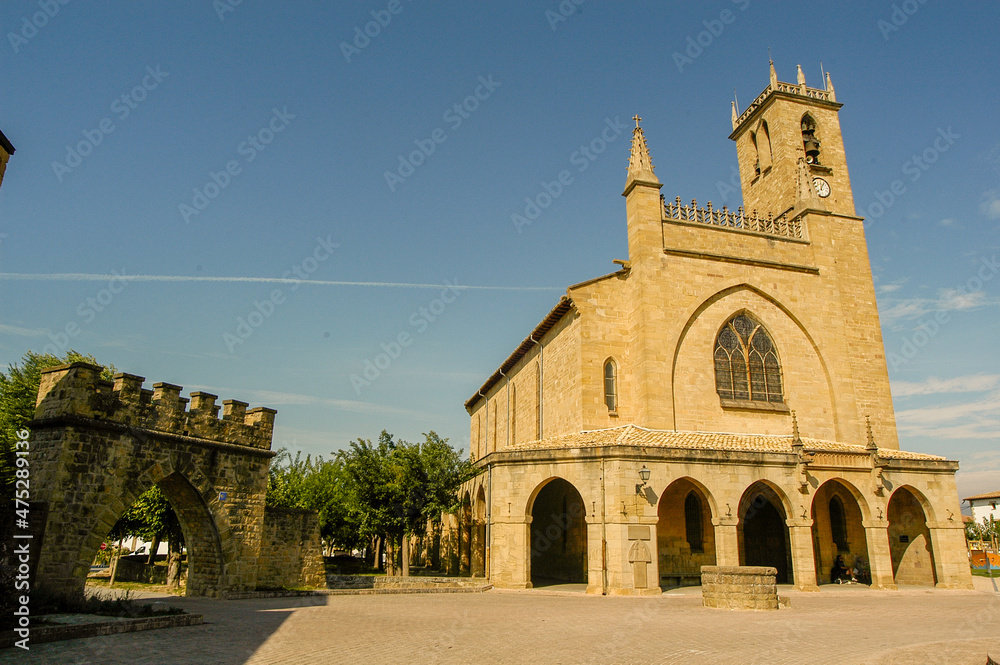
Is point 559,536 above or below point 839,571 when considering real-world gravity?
above

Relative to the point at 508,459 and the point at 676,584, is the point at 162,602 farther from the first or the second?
the point at 676,584

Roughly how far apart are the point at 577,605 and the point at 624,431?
24.9ft

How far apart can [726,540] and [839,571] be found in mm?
6685

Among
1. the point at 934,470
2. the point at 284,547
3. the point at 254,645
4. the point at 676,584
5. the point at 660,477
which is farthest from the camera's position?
the point at 934,470

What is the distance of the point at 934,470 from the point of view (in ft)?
72.5

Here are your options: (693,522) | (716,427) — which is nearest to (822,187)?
(716,427)

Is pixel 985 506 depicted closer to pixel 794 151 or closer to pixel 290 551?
pixel 794 151

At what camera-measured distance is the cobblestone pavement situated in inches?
324

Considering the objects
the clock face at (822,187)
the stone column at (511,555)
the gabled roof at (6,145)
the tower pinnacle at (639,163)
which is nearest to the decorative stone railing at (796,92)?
the clock face at (822,187)

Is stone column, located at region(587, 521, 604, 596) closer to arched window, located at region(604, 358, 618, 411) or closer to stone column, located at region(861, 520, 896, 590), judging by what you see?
arched window, located at region(604, 358, 618, 411)

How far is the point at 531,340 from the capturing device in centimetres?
2877

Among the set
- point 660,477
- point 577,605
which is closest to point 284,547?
point 577,605

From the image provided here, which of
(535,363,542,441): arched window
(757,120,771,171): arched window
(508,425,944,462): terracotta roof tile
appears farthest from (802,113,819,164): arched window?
(535,363,542,441): arched window

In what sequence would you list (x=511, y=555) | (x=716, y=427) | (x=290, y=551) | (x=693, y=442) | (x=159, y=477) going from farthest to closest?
(x=716, y=427), (x=693, y=442), (x=511, y=555), (x=290, y=551), (x=159, y=477)
